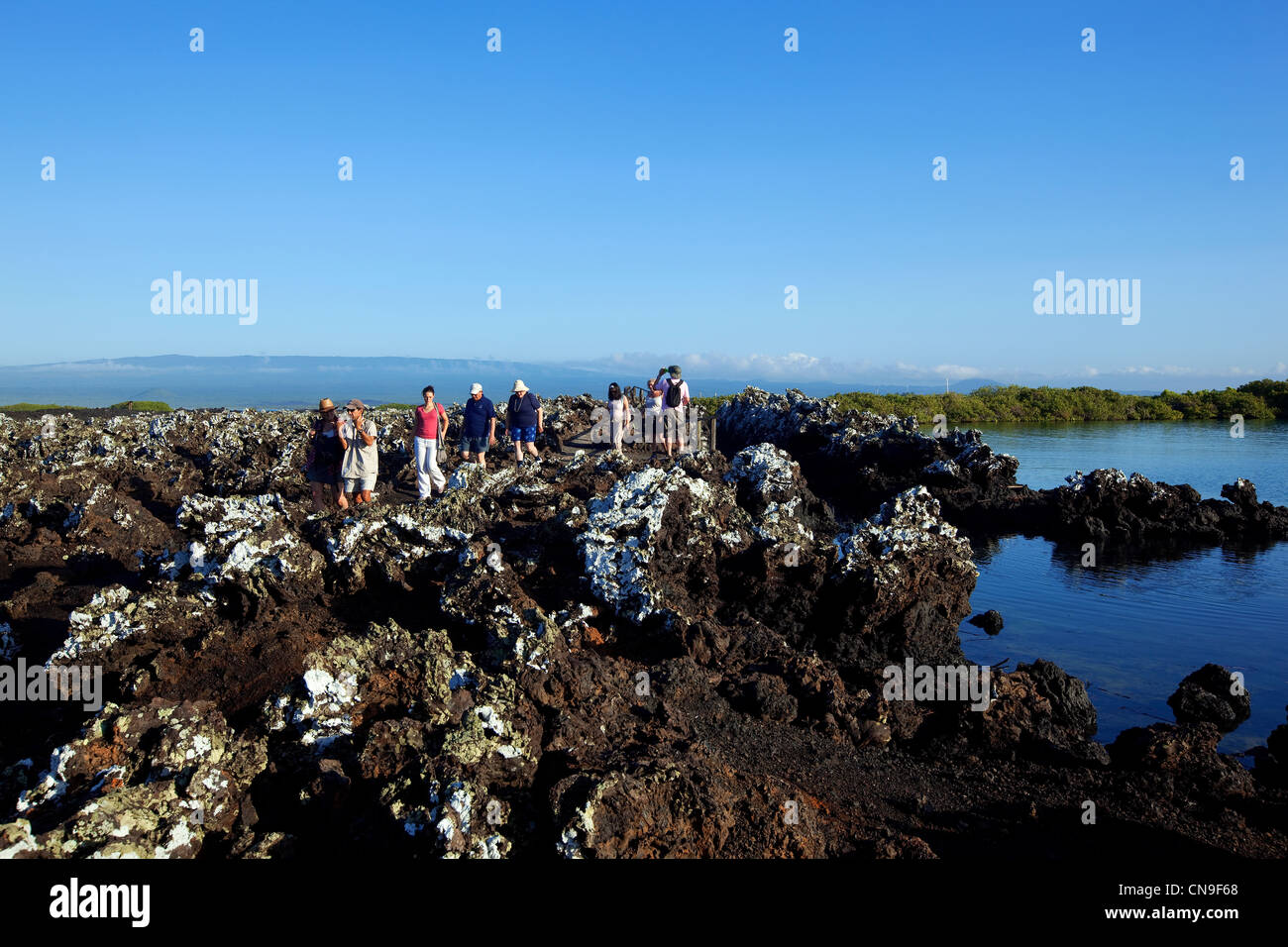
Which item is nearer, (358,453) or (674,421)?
(358,453)

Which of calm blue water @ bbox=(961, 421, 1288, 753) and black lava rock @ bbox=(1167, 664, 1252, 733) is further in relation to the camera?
calm blue water @ bbox=(961, 421, 1288, 753)

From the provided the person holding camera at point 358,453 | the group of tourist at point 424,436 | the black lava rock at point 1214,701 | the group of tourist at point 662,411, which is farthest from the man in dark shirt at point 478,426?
the black lava rock at point 1214,701

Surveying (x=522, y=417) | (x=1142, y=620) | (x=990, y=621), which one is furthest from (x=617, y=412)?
(x=1142, y=620)

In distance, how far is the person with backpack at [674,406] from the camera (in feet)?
77.4

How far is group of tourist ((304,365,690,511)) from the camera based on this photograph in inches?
612

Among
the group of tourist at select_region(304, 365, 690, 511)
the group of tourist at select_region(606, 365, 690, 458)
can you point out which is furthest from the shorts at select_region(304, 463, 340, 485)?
the group of tourist at select_region(606, 365, 690, 458)

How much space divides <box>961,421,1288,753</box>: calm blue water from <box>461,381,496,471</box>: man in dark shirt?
1161cm

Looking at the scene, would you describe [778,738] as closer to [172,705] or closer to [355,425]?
[172,705]

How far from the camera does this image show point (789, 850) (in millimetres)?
5832

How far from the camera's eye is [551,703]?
8.04 m

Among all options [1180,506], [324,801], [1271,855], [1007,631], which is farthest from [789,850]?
[1180,506]

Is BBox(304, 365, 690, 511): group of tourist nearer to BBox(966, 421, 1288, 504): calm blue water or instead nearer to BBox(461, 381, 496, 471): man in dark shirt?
BBox(461, 381, 496, 471): man in dark shirt

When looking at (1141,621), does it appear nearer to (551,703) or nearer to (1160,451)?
(551,703)

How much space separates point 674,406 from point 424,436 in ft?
27.5
